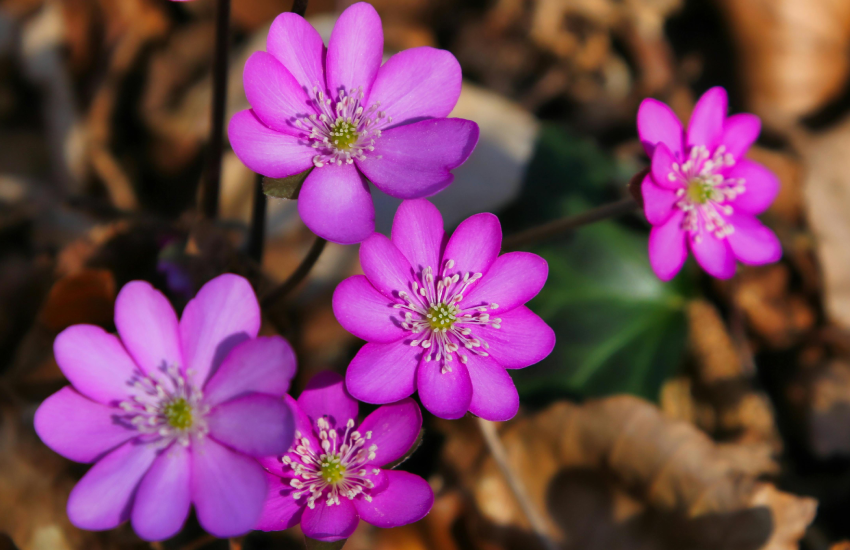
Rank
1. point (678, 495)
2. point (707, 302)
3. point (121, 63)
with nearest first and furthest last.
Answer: point (678, 495) → point (707, 302) → point (121, 63)

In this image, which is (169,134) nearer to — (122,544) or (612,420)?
(122,544)

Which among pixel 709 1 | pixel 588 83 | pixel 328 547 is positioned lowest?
pixel 328 547

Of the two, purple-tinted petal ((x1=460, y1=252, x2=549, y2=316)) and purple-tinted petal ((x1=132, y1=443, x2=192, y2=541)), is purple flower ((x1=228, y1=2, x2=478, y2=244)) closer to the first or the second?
purple-tinted petal ((x1=460, y1=252, x2=549, y2=316))

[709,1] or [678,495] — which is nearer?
[678,495]

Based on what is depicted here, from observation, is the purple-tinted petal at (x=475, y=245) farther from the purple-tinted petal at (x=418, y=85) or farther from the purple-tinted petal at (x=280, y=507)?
the purple-tinted petal at (x=280, y=507)

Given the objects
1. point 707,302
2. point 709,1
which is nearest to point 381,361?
point 707,302

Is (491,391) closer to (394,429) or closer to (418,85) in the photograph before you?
(394,429)

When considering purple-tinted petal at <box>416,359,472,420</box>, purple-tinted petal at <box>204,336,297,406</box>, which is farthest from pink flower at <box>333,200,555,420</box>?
purple-tinted petal at <box>204,336,297,406</box>
